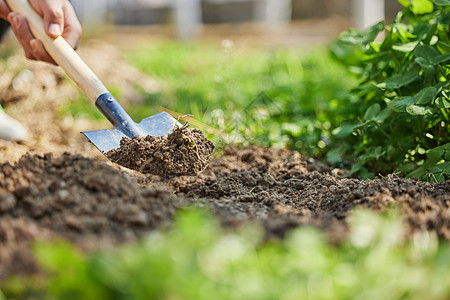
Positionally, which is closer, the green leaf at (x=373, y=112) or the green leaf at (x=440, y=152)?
the green leaf at (x=440, y=152)

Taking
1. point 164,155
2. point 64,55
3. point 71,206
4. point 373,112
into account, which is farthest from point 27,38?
point 373,112

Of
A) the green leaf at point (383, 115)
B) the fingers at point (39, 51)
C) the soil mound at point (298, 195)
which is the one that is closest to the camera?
the soil mound at point (298, 195)

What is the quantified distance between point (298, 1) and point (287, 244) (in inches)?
414

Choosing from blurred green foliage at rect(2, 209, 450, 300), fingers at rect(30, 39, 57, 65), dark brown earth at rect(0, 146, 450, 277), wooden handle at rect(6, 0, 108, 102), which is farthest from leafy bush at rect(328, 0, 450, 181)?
fingers at rect(30, 39, 57, 65)

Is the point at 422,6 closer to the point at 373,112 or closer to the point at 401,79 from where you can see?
the point at 401,79

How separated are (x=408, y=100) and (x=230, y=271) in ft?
4.57

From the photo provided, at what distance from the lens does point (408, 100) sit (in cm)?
202

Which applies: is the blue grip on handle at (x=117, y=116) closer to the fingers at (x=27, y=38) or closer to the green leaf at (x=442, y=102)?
the fingers at (x=27, y=38)

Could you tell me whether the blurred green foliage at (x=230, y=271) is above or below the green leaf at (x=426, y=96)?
above

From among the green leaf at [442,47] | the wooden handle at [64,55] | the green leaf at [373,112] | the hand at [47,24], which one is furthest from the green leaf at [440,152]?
the hand at [47,24]

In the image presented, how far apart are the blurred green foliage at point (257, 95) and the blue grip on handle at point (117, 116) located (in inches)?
26.0

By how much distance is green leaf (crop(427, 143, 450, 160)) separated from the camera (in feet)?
6.53

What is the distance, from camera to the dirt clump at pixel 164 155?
2.00 metres

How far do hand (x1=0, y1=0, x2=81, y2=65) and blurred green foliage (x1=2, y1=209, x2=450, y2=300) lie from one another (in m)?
1.75
